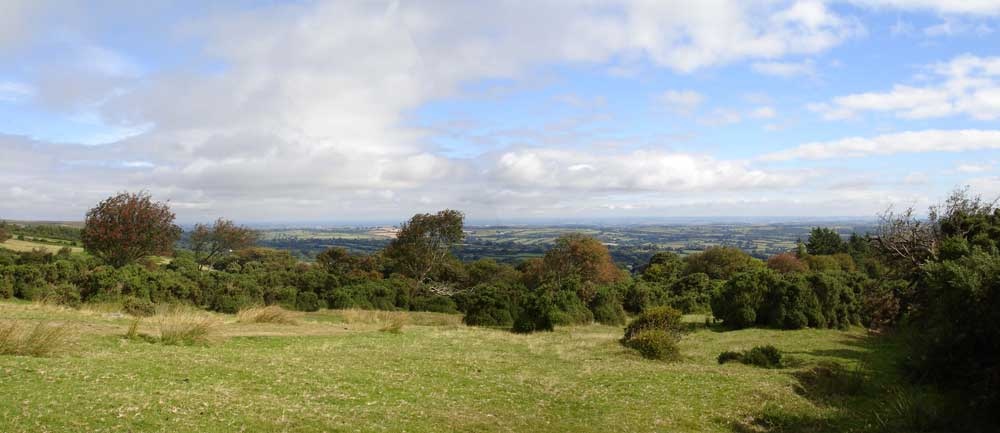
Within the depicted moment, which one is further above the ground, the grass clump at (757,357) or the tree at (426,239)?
the tree at (426,239)

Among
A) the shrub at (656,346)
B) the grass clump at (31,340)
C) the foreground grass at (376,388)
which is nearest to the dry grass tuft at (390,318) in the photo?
the foreground grass at (376,388)

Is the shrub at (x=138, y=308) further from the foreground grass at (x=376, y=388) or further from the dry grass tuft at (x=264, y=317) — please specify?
the dry grass tuft at (x=264, y=317)

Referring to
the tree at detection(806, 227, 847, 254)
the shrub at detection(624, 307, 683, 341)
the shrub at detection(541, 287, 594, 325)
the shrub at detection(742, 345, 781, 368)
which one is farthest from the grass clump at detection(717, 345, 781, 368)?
the tree at detection(806, 227, 847, 254)

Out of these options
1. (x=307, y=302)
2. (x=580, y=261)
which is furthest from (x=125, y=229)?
(x=580, y=261)

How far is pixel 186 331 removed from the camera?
1434cm

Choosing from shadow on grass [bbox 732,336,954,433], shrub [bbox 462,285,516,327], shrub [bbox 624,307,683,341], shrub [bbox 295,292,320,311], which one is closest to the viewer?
shadow on grass [bbox 732,336,954,433]

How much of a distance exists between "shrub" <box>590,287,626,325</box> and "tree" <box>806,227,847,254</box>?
196 feet

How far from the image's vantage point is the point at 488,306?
32062 millimetres

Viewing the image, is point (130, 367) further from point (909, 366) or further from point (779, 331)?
point (779, 331)

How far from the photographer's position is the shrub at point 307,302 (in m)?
35.6

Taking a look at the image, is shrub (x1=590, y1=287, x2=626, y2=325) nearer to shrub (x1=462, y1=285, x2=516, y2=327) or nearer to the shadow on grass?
shrub (x1=462, y1=285, x2=516, y2=327)

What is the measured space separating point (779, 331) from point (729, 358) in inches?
433

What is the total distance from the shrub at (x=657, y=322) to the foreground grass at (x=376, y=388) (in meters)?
2.76

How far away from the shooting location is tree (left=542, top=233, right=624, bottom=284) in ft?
182
